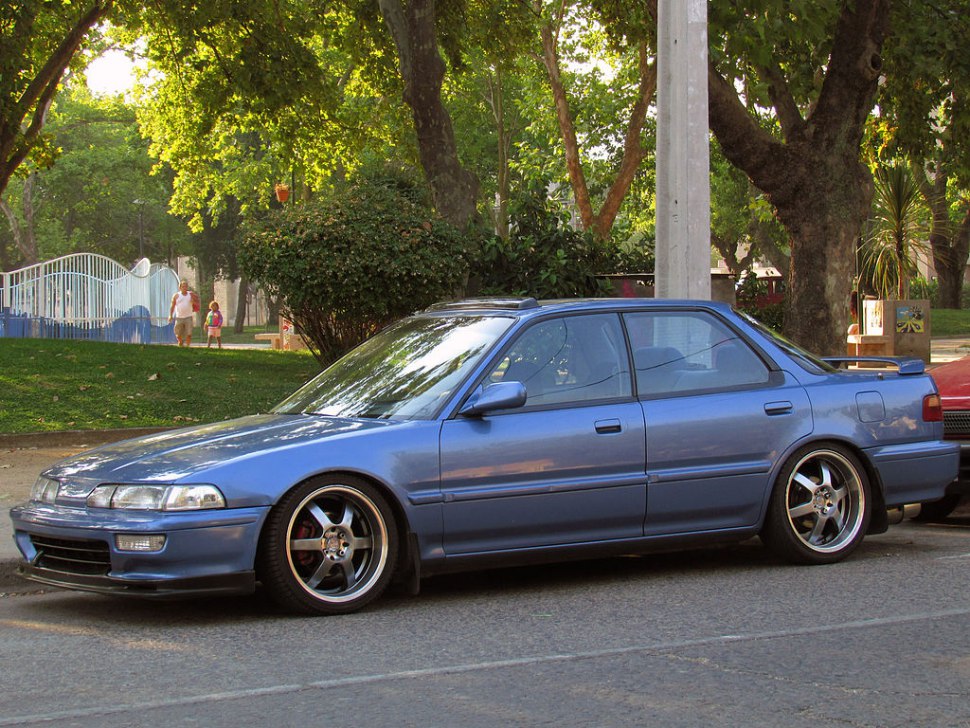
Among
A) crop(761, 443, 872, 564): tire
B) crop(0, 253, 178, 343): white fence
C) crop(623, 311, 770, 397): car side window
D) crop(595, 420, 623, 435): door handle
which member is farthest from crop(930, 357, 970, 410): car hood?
crop(0, 253, 178, 343): white fence

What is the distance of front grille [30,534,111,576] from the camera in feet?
19.6

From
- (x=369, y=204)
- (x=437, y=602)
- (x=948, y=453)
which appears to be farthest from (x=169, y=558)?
(x=369, y=204)

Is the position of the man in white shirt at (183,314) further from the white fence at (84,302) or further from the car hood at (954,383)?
the car hood at (954,383)

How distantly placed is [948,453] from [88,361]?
13600 millimetres

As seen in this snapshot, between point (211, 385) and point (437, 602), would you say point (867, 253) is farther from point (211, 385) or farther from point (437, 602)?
point (437, 602)

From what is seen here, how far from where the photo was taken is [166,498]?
5.86 m

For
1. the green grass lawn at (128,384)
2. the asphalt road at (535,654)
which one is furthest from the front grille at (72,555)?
the green grass lawn at (128,384)

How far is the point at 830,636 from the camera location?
223 inches

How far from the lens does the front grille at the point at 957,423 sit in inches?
351

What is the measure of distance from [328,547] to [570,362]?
172 centimetres

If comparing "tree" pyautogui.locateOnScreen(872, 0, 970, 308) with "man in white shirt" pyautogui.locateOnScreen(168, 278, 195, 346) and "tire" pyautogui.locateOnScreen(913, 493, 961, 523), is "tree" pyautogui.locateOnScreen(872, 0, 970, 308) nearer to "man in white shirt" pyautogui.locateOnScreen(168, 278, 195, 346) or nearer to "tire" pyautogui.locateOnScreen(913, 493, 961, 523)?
"tire" pyautogui.locateOnScreen(913, 493, 961, 523)

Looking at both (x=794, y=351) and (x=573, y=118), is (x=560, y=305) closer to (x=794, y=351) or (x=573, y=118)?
(x=794, y=351)

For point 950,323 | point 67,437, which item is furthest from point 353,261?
point 950,323

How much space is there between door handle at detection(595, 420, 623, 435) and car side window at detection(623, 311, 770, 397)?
31 centimetres
